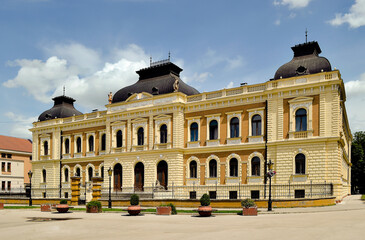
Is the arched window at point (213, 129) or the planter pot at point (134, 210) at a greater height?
the arched window at point (213, 129)

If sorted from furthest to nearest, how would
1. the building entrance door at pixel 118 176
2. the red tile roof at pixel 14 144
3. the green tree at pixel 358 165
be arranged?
the green tree at pixel 358 165 < the red tile roof at pixel 14 144 < the building entrance door at pixel 118 176

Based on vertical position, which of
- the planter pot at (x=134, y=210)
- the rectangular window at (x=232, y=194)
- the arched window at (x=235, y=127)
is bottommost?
the rectangular window at (x=232, y=194)

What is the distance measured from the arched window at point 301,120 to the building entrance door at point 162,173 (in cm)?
1406

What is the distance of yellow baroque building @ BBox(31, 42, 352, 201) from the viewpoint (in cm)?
3206

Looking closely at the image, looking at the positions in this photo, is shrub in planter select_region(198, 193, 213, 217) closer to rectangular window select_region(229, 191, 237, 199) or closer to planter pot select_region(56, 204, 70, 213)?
planter pot select_region(56, 204, 70, 213)

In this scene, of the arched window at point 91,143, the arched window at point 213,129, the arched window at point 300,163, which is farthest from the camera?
the arched window at point 91,143

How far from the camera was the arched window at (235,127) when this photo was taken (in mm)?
36750

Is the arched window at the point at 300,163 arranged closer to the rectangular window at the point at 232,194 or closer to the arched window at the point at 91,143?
the rectangular window at the point at 232,194

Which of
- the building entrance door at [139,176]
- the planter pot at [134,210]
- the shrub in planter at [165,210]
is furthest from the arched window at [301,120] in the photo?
the building entrance door at [139,176]

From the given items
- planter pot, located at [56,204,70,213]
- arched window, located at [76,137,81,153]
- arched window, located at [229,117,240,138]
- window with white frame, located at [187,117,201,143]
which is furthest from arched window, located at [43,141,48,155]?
arched window, located at [229,117,240,138]

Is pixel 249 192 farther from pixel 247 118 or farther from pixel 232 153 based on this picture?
pixel 247 118

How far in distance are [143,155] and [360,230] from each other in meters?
29.0

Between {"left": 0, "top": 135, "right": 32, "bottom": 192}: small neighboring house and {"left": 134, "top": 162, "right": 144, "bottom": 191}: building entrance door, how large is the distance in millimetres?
28876

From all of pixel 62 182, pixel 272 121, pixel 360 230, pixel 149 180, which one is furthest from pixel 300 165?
pixel 62 182
